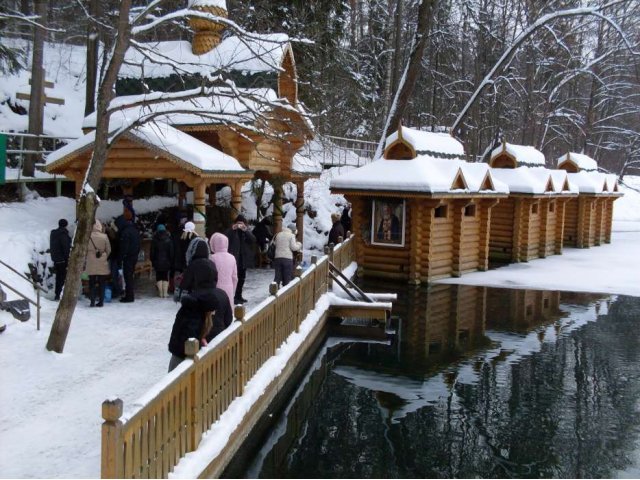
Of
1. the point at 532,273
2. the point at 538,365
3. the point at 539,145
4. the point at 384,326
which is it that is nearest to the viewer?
the point at 538,365

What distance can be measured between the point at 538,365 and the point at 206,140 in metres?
9.81

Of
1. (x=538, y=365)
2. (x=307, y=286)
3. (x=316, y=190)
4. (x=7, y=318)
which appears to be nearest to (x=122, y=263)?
(x=7, y=318)

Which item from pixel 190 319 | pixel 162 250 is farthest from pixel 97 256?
pixel 190 319

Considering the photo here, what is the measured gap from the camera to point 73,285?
28.3ft

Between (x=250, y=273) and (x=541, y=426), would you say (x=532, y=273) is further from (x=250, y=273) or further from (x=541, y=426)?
(x=541, y=426)

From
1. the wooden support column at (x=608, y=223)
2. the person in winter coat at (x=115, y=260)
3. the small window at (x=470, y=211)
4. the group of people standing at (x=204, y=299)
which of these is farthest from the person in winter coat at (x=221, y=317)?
the wooden support column at (x=608, y=223)

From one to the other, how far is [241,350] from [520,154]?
75.2ft

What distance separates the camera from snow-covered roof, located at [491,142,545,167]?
26.7 metres

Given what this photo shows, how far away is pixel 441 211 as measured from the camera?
20.0 meters

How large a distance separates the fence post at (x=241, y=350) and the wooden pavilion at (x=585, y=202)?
88.5ft

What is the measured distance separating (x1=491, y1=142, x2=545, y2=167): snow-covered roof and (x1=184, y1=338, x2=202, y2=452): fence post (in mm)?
23287

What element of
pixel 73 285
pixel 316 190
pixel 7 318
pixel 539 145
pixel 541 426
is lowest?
pixel 541 426

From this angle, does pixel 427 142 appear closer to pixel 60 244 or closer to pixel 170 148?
pixel 170 148

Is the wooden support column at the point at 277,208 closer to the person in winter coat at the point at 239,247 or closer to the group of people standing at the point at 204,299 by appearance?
the person in winter coat at the point at 239,247
